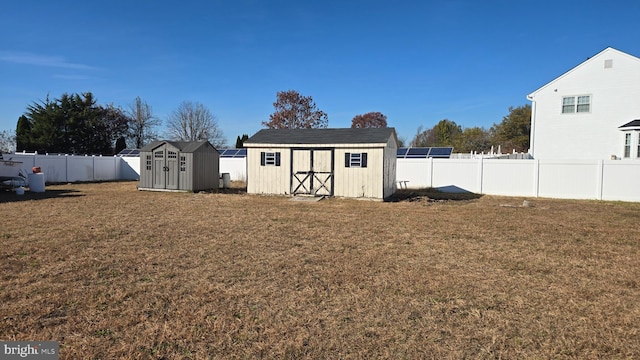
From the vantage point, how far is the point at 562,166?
50.6 feet

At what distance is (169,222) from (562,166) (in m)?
15.5

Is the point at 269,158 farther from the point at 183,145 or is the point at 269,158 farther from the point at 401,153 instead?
the point at 401,153

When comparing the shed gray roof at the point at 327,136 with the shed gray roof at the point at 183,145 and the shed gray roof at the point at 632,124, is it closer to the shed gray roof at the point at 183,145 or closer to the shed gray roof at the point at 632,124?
the shed gray roof at the point at 183,145

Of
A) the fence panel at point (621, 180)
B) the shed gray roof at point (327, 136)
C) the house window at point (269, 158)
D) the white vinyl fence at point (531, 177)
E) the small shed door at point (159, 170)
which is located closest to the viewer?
the fence panel at point (621, 180)

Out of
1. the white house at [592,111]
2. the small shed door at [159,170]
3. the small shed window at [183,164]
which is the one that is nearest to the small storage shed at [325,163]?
the small shed window at [183,164]

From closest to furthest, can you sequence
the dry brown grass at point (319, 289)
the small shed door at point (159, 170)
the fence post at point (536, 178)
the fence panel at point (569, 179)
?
the dry brown grass at point (319, 289) → the fence panel at point (569, 179) → the fence post at point (536, 178) → the small shed door at point (159, 170)

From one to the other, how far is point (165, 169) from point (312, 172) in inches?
302

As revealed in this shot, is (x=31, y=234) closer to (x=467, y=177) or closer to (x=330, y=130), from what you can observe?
(x=330, y=130)

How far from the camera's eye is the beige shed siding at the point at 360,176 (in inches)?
578

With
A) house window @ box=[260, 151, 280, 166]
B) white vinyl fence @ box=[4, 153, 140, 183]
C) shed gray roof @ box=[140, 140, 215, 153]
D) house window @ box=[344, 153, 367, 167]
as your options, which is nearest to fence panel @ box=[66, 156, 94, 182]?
white vinyl fence @ box=[4, 153, 140, 183]

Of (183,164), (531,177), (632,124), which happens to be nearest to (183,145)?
(183,164)

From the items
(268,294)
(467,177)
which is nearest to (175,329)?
(268,294)

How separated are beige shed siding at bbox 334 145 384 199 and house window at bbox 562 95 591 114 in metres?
12.0

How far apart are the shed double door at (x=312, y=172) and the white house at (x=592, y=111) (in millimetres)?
12799
